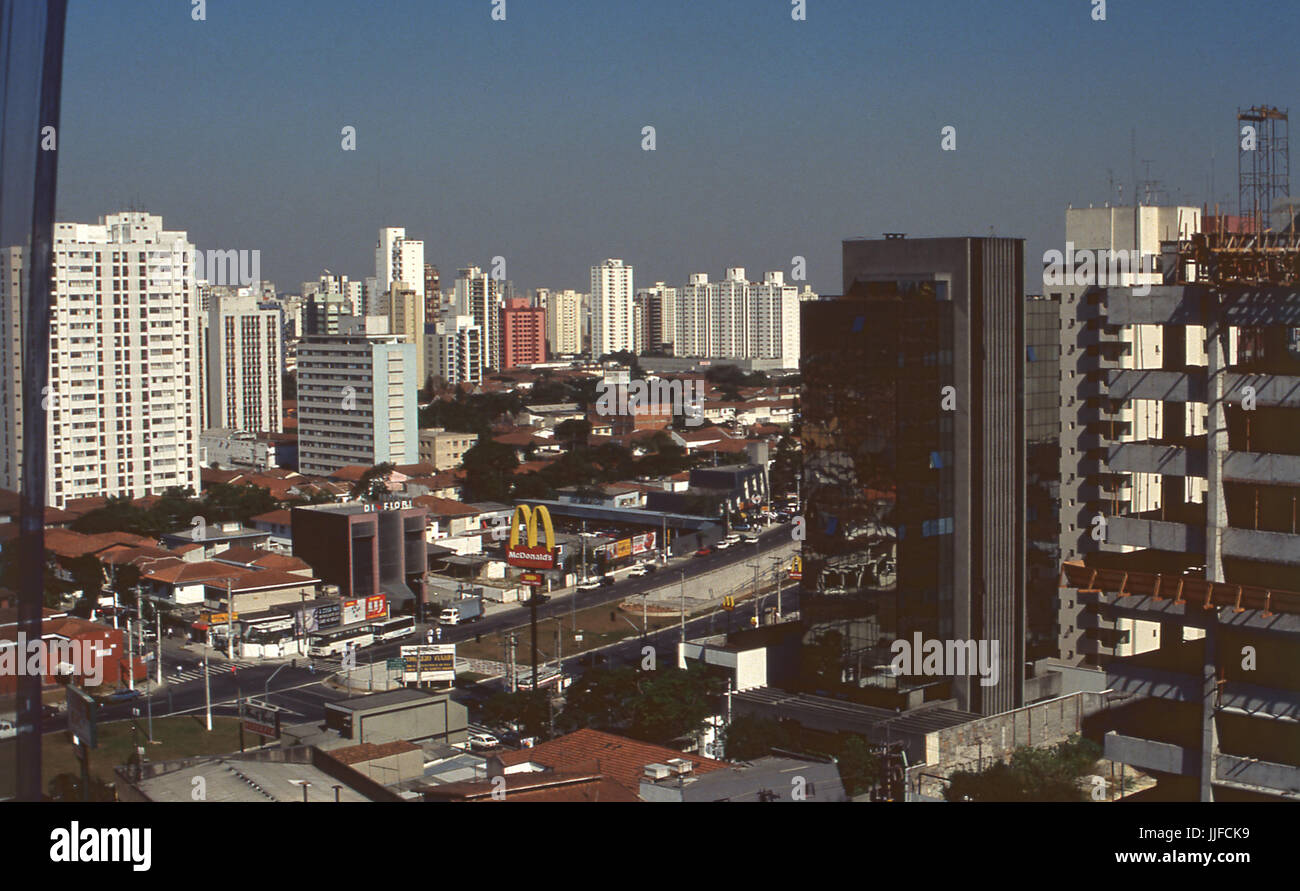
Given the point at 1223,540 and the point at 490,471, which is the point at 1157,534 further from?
the point at 490,471

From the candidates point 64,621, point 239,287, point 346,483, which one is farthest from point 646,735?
point 239,287

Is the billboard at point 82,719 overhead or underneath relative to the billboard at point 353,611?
overhead

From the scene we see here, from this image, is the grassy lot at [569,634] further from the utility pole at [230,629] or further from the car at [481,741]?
the car at [481,741]

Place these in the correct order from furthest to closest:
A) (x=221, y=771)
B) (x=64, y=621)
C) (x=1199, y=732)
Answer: (x=64, y=621) → (x=221, y=771) → (x=1199, y=732)

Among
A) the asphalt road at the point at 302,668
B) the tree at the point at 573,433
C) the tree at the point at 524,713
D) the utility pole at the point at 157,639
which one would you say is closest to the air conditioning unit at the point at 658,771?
the tree at the point at 524,713

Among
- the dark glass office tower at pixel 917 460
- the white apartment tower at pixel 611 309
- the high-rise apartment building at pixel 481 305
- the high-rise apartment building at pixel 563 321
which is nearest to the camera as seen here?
the dark glass office tower at pixel 917 460
